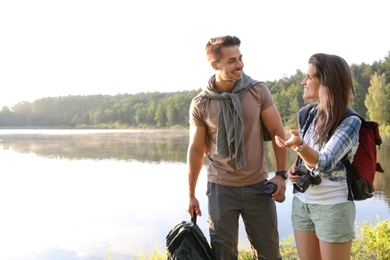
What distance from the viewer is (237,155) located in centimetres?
262

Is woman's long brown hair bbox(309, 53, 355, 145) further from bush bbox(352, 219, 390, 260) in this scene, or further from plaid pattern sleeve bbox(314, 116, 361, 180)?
bush bbox(352, 219, 390, 260)

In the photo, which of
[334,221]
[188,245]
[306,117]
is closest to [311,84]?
[306,117]

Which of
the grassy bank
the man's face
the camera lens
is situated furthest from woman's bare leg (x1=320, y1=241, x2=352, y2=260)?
the grassy bank

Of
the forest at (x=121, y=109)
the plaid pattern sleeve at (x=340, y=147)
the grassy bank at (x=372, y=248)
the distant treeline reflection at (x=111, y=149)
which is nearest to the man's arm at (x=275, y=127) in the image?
the plaid pattern sleeve at (x=340, y=147)

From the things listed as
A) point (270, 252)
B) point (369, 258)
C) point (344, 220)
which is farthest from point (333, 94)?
point (369, 258)

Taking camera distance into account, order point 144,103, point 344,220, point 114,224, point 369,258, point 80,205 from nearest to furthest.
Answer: point 344,220
point 369,258
point 114,224
point 80,205
point 144,103

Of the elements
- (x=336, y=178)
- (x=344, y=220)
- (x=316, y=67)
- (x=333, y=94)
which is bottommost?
(x=344, y=220)

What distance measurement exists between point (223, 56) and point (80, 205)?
8.33m

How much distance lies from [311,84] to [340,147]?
0.41m

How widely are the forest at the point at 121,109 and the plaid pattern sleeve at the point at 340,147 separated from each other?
1920 inches

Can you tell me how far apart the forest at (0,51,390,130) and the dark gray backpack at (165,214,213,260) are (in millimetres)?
48305

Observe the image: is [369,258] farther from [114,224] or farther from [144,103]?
[144,103]

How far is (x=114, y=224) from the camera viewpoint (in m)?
8.27

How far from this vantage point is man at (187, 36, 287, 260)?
2.65 metres
